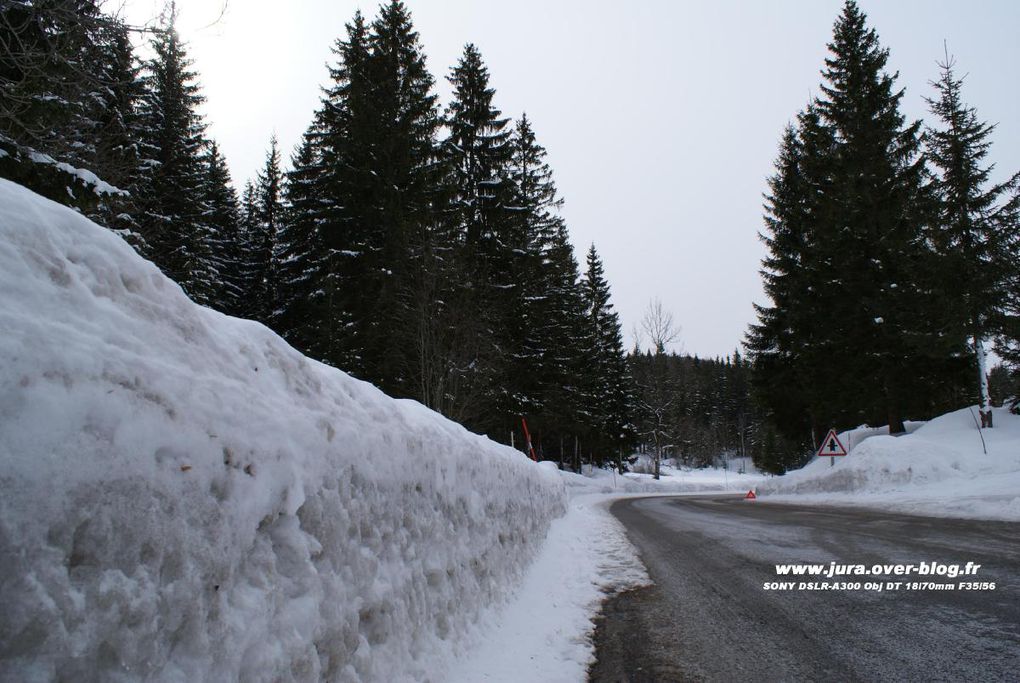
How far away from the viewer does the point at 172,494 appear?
1.50 m

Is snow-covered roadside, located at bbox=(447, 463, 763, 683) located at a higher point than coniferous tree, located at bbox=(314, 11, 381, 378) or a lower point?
lower

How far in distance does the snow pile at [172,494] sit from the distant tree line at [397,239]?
12.5 metres

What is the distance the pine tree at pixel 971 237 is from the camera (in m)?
19.7

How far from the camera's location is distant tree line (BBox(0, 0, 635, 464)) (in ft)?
55.9

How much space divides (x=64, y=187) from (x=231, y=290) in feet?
89.4

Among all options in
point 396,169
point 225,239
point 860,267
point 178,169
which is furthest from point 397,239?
point 860,267

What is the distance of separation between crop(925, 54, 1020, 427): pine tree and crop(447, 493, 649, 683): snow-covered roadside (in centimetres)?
1980

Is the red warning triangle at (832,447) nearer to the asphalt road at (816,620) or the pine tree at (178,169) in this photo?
the asphalt road at (816,620)

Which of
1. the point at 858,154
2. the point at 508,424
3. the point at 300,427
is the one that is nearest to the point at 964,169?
the point at 858,154

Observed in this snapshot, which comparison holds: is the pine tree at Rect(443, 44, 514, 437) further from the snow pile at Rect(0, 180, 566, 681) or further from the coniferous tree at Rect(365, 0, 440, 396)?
the snow pile at Rect(0, 180, 566, 681)

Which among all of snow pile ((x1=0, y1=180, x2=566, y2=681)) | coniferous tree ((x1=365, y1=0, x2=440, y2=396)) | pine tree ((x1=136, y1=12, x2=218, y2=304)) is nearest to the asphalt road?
snow pile ((x1=0, y1=180, x2=566, y2=681))

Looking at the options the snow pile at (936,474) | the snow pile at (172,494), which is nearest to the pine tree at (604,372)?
the snow pile at (936,474)

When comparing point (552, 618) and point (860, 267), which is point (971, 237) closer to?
point (860, 267)

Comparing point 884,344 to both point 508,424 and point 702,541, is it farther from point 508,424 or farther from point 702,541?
point 702,541
